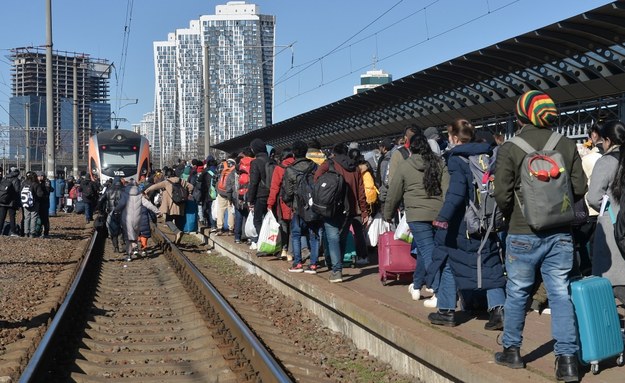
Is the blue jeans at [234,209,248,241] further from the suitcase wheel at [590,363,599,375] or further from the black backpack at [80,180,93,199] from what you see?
the black backpack at [80,180,93,199]

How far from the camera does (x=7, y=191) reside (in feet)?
69.3

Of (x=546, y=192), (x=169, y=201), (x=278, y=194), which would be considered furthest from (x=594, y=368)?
(x=169, y=201)

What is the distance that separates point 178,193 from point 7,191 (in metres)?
4.83

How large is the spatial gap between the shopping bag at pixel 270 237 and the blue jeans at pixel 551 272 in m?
8.13

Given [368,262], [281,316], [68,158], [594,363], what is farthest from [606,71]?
[68,158]

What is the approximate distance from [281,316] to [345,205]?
160 centimetres

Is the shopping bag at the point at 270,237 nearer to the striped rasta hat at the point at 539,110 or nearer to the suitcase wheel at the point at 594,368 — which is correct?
the striped rasta hat at the point at 539,110

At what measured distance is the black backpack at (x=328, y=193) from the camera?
10453 mm

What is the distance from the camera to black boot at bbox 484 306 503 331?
23.6 ft

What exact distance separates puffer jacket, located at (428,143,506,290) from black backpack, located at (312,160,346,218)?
3133 millimetres

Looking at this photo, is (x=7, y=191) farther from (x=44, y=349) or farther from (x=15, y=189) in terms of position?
(x=44, y=349)

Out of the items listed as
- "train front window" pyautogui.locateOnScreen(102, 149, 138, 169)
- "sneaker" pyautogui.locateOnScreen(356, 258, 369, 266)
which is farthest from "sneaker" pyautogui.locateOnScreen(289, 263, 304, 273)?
"train front window" pyautogui.locateOnScreen(102, 149, 138, 169)

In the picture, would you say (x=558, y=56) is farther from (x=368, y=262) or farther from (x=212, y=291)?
(x=212, y=291)

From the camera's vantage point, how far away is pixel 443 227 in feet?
23.2
